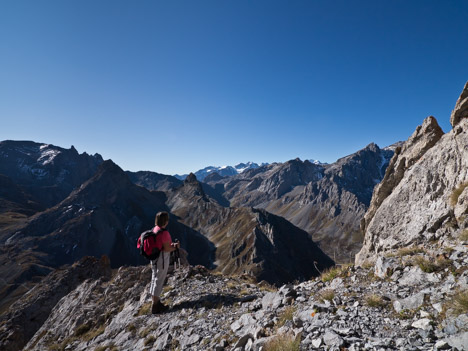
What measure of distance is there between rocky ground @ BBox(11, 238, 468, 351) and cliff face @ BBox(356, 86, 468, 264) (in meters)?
2.93

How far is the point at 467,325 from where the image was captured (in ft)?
14.3

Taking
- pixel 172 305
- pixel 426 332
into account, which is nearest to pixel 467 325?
pixel 426 332

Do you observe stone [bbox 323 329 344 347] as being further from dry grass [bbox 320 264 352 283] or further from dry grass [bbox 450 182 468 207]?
dry grass [bbox 450 182 468 207]

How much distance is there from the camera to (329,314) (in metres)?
6.62

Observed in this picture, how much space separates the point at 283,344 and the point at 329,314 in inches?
81.6

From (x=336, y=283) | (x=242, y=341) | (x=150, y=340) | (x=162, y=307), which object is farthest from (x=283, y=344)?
(x=162, y=307)

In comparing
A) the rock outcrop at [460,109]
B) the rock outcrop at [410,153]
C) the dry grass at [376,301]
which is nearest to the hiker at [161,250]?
Answer: the dry grass at [376,301]

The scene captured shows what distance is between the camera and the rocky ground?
4984 millimetres

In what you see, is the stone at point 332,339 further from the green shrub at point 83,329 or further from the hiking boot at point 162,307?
the green shrub at point 83,329

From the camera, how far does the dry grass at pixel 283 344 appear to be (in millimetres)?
5133

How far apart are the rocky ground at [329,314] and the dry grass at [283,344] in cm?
3

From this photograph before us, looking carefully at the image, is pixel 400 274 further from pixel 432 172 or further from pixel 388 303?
pixel 432 172

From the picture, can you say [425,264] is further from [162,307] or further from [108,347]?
[108,347]

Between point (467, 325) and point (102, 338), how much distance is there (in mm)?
15984
